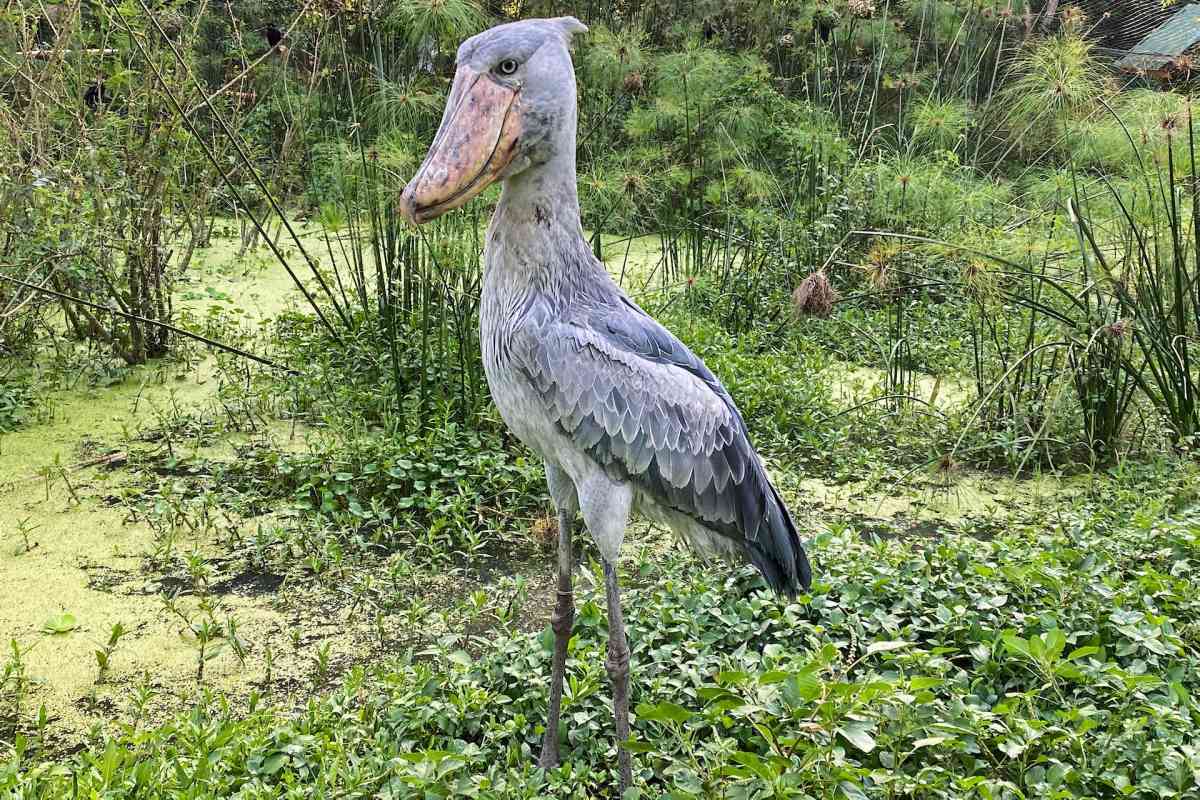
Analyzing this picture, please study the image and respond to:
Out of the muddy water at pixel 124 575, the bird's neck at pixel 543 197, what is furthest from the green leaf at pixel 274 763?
the bird's neck at pixel 543 197

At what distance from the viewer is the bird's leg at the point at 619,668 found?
6.76 feet

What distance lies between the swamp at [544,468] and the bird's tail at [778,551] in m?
0.19

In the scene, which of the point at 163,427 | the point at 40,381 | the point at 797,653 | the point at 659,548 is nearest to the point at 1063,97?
the point at 659,548

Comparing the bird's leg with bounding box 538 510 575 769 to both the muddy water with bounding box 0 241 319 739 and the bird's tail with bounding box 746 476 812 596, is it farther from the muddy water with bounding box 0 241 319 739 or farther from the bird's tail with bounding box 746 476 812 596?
the muddy water with bounding box 0 241 319 739

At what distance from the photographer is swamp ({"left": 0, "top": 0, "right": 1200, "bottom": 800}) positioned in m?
2.11

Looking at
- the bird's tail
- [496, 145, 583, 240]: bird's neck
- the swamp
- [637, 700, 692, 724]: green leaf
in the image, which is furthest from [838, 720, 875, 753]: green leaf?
[496, 145, 583, 240]: bird's neck

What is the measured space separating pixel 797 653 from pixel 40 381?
3.67m

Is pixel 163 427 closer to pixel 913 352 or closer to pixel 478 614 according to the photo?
pixel 478 614

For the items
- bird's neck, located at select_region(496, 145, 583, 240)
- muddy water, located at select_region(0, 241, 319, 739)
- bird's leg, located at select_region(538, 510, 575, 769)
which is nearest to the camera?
bird's neck, located at select_region(496, 145, 583, 240)

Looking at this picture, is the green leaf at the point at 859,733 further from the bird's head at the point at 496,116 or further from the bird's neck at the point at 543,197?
the bird's head at the point at 496,116

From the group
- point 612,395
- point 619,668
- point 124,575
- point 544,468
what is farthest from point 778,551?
point 124,575

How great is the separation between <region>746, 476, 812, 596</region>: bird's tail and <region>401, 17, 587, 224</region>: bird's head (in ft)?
3.08

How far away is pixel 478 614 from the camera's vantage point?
281cm

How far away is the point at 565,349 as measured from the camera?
1931 mm
